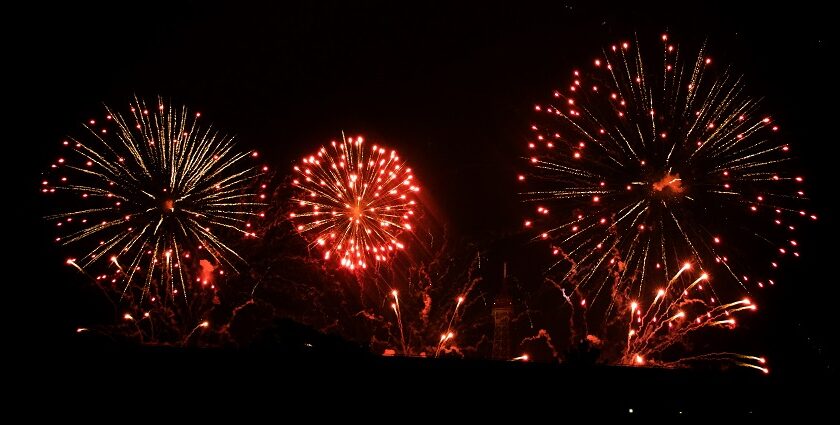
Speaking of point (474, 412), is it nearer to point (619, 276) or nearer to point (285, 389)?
point (285, 389)

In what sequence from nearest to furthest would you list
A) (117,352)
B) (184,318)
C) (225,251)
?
(117,352), (184,318), (225,251)

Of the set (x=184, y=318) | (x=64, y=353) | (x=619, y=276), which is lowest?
(x=64, y=353)

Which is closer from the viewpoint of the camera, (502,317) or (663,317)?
(663,317)

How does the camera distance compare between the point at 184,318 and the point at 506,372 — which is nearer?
the point at 506,372

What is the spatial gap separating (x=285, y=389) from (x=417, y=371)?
140 centimetres

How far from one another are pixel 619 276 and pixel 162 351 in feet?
32.9

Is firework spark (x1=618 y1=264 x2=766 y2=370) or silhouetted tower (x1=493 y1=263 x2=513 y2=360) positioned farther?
silhouetted tower (x1=493 y1=263 x2=513 y2=360)

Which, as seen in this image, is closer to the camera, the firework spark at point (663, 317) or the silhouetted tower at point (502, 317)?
the firework spark at point (663, 317)

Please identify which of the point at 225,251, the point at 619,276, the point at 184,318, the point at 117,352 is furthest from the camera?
the point at 225,251

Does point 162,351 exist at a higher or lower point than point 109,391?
higher

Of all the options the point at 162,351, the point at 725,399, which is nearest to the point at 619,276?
the point at 725,399

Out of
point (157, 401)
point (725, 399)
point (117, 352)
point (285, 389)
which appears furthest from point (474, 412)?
point (117, 352)

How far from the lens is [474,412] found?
5.83 m

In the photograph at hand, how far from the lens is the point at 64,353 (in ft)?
18.5
